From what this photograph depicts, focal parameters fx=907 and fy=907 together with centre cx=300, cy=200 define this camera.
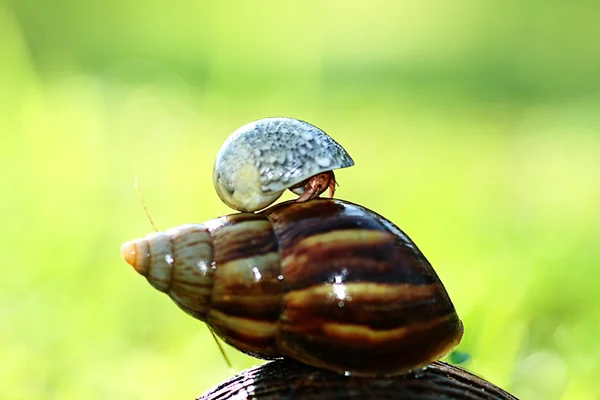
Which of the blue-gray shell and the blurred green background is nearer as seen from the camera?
the blue-gray shell

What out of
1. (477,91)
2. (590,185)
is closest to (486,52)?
(477,91)

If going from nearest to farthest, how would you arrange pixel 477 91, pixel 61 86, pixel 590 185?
pixel 590 185 < pixel 61 86 < pixel 477 91

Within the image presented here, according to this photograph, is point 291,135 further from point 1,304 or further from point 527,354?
point 1,304

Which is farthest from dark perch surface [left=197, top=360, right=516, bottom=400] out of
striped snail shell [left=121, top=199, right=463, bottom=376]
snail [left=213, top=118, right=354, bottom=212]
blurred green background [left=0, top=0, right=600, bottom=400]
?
blurred green background [left=0, top=0, right=600, bottom=400]

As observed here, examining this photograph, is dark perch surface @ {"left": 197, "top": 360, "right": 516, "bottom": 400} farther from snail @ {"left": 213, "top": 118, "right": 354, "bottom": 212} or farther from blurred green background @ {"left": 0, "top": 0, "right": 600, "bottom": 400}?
blurred green background @ {"left": 0, "top": 0, "right": 600, "bottom": 400}

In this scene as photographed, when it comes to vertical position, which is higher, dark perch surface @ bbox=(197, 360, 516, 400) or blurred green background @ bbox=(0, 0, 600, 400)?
blurred green background @ bbox=(0, 0, 600, 400)

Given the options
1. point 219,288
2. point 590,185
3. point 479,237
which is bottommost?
point 219,288

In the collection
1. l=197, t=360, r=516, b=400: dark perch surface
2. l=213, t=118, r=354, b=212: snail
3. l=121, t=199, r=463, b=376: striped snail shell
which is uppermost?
l=213, t=118, r=354, b=212: snail
